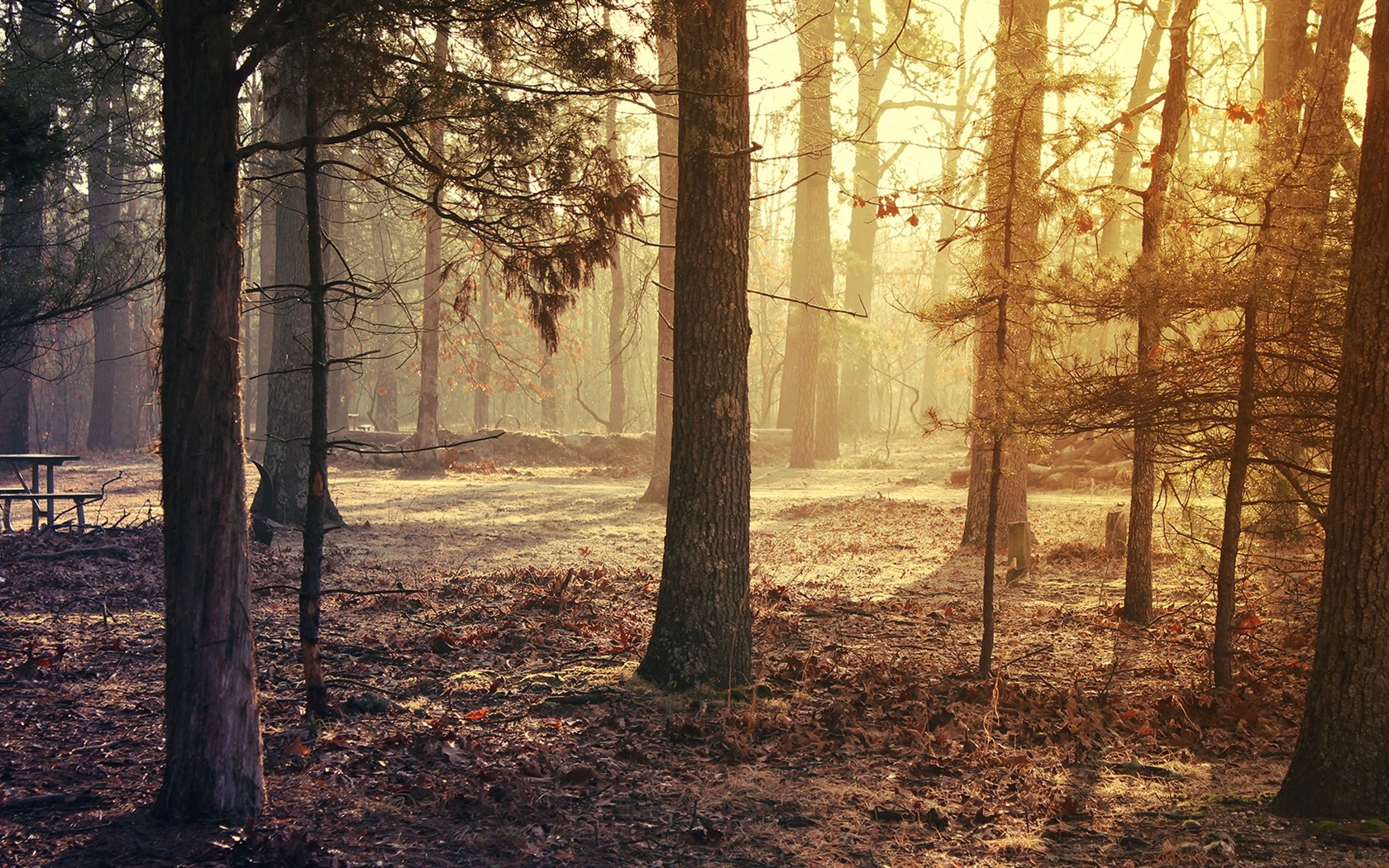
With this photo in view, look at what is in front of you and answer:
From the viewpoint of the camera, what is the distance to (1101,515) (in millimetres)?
16219

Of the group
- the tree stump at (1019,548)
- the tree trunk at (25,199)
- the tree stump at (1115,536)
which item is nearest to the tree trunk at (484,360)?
the tree trunk at (25,199)

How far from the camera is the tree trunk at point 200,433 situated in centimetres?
432

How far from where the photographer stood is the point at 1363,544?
458cm

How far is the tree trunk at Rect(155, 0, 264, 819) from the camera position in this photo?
432 cm

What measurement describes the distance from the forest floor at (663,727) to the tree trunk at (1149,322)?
20.9 inches

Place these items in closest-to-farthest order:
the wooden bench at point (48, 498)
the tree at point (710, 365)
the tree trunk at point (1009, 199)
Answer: the tree at point (710, 365) < the tree trunk at point (1009, 199) < the wooden bench at point (48, 498)

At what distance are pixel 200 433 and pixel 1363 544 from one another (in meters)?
5.22

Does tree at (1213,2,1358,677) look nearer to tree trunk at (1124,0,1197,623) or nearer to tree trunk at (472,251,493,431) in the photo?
tree trunk at (1124,0,1197,623)

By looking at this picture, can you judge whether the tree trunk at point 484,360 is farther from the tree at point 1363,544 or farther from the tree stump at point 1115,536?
the tree at point 1363,544

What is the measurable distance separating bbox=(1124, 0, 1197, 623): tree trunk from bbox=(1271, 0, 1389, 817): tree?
88.4 inches

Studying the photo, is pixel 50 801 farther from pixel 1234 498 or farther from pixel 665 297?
pixel 665 297

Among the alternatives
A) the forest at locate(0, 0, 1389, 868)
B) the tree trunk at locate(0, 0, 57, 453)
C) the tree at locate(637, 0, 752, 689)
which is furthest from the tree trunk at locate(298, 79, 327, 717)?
the tree at locate(637, 0, 752, 689)

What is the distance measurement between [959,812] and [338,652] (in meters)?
4.71

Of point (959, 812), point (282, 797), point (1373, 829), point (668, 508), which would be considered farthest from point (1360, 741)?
point (282, 797)
